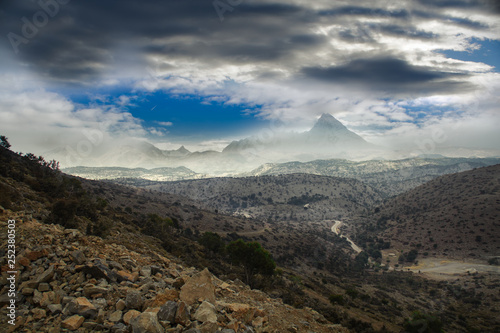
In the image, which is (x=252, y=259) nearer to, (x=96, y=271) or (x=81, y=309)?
(x=96, y=271)

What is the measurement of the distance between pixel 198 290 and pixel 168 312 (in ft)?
7.06

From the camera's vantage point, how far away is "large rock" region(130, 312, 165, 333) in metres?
7.13

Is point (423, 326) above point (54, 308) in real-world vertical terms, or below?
below

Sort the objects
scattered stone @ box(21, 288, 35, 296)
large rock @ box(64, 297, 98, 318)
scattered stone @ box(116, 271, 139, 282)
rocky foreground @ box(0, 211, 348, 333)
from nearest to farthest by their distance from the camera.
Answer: rocky foreground @ box(0, 211, 348, 333) → large rock @ box(64, 297, 98, 318) → scattered stone @ box(21, 288, 35, 296) → scattered stone @ box(116, 271, 139, 282)

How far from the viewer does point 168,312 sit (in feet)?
26.1

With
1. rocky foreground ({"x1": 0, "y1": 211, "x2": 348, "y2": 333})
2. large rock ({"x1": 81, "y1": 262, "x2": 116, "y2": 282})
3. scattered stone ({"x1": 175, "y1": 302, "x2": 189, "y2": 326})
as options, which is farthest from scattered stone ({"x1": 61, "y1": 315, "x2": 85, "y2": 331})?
large rock ({"x1": 81, "y1": 262, "x2": 116, "y2": 282})

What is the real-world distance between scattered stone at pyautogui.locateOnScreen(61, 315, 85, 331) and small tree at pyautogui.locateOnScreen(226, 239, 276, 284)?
90.4ft

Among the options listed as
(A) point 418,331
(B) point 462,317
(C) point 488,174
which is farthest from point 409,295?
(C) point 488,174

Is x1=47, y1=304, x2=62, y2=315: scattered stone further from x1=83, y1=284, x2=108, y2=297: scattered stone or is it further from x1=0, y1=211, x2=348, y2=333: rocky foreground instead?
x1=83, y1=284, x2=108, y2=297: scattered stone

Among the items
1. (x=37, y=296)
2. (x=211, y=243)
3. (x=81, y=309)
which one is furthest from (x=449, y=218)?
(x=37, y=296)

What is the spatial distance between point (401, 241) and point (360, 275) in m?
46.0

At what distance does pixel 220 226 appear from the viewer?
8619 centimetres

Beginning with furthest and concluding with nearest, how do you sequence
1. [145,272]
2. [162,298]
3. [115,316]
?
1. [145,272]
2. [162,298]
3. [115,316]

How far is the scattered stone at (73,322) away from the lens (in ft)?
23.1
